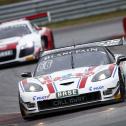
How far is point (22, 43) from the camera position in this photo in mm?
20297

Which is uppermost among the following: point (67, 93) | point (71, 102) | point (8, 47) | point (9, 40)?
point (67, 93)

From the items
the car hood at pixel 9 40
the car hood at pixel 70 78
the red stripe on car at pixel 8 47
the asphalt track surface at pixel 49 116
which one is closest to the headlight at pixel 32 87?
the car hood at pixel 70 78

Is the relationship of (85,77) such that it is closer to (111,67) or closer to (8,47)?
(111,67)

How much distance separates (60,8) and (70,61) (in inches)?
769

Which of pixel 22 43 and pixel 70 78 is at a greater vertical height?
pixel 70 78

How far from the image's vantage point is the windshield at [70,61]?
1227 centimetres

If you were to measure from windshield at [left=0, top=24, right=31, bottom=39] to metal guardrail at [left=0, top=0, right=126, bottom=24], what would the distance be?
957cm

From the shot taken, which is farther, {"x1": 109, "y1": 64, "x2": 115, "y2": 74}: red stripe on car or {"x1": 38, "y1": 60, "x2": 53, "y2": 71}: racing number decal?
{"x1": 38, "y1": 60, "x2": 53, "y2": 71}: racing number decal

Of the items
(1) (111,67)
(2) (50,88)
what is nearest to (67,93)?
(2) (50,88)

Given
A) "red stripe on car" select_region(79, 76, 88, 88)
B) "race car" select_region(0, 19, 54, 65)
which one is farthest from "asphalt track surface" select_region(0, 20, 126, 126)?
"red stripe on car" select_region(79, 76, 88, 88)

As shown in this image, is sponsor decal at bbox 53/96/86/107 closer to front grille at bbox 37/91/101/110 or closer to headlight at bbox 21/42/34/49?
front grille at bbox 37/91/101/110

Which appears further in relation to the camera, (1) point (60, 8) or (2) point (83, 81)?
(1) point (60, 8)

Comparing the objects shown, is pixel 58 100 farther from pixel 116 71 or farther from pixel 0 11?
pixel 0 11

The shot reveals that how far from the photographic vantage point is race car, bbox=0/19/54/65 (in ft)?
66.4
